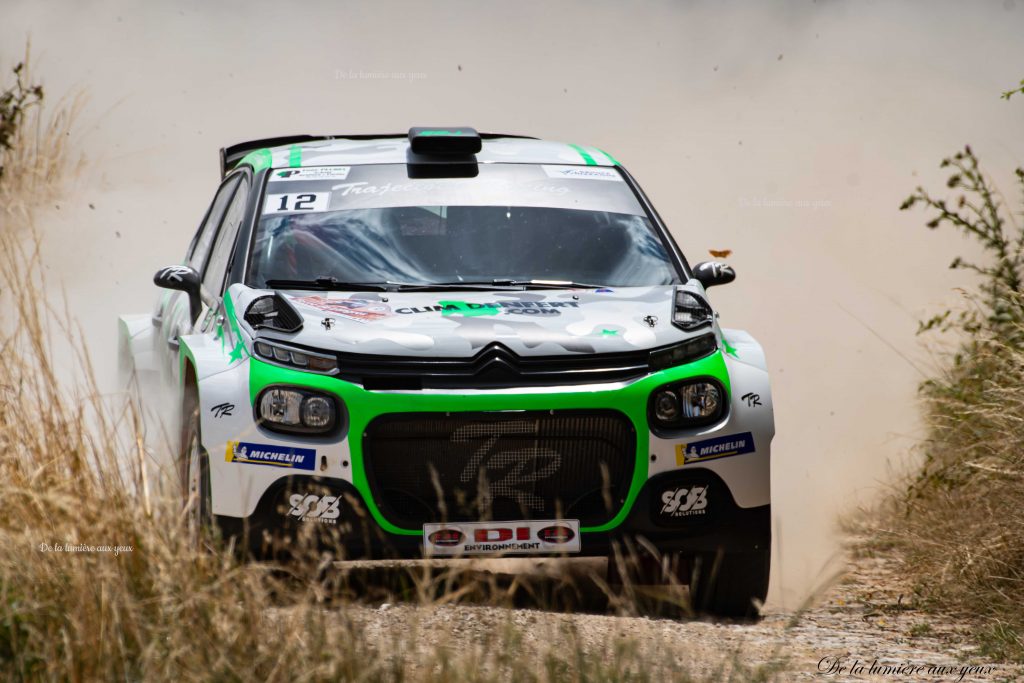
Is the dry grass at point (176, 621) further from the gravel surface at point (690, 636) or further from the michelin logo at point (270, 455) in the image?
the michelin logo at point (270, 455)

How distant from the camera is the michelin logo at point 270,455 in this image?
4957mm

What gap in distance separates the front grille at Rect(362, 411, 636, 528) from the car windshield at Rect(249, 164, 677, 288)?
919mm

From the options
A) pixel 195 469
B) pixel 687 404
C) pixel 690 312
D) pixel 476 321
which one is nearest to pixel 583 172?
pixel 690 312

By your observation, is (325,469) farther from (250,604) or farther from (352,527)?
(250,604)

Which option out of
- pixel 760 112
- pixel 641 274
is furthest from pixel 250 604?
pixel 760 112

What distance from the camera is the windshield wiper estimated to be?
564 cm

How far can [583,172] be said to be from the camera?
21.6ft

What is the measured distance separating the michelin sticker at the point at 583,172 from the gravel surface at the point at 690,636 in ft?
5.56

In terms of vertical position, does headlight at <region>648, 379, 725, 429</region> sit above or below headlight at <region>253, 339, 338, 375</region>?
below

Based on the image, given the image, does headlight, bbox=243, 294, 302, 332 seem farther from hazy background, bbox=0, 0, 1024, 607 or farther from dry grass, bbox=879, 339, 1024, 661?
hazy background, bbox=0, 0, 1024, 607

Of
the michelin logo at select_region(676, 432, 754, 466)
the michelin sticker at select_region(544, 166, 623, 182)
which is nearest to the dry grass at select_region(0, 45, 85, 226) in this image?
the michelin sticker at select_region(544, 166, 623, 182)

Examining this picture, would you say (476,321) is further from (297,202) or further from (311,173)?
(311,173)

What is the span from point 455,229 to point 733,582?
182cm

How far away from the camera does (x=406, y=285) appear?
569cm
